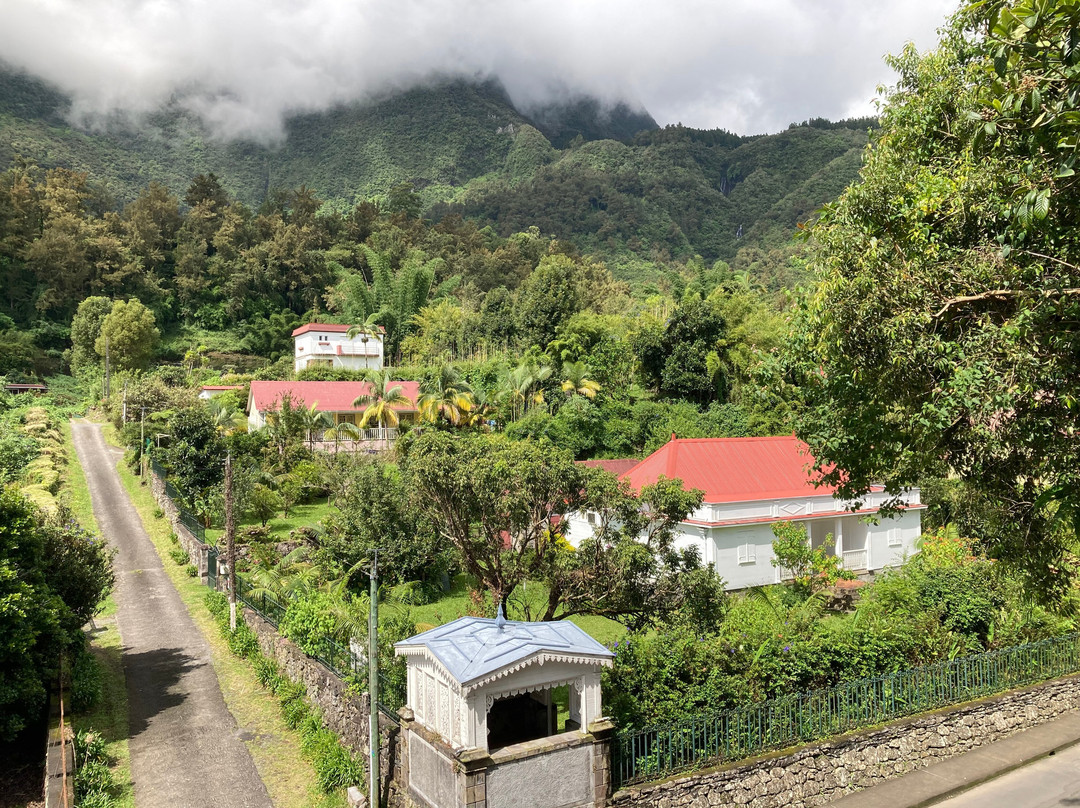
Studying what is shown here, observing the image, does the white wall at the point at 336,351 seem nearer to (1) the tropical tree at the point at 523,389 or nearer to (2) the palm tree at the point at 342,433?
(2) the palm tree at the point at 342,433

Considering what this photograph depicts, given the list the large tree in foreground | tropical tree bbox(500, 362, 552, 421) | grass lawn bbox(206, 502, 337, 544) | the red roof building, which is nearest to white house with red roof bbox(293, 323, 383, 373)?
the red roof building

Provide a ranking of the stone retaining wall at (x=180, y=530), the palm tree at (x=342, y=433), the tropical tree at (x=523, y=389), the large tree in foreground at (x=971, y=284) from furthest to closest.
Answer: the tropical tree at (x=523, y=389) < the palm tree at (x=342, y=433) < the stone retaining wall at (x=180, y=530) < the large tree in foreground at (x=971, y=284)

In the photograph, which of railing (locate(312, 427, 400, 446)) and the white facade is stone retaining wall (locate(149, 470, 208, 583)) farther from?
the white facade

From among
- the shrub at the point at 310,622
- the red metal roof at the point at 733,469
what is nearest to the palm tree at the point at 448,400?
the red metal roof at the point at 733,469

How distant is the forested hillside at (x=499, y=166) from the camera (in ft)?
408

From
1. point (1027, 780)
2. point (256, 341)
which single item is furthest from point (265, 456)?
point (256, 341)

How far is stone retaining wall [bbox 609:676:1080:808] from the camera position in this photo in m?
10.7

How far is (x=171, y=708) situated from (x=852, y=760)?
1326 centimetres

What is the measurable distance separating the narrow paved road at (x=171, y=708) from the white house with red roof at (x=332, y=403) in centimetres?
1439

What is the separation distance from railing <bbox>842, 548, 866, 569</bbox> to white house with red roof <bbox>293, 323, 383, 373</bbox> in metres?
38.7

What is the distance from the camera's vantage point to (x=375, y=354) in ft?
193

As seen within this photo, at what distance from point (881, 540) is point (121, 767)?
22.8m

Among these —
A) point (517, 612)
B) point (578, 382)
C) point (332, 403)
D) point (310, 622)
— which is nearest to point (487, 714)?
point (310, 622)

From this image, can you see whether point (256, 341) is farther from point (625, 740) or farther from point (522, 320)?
point (625, 740)
